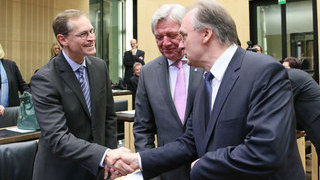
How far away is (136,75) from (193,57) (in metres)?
5.95

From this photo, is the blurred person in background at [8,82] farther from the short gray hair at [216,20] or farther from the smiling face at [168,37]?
the short gray hair at [216,20]

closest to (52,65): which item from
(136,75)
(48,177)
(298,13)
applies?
(48,177)

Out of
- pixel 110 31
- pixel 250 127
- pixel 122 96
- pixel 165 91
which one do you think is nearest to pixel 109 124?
pixel 165 91

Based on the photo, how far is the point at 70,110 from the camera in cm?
185

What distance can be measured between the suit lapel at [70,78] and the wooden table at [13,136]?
142 centimetres

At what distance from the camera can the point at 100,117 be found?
1991 mm

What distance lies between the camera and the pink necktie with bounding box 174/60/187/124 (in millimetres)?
1829

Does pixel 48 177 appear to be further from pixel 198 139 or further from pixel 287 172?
pixel 287 172

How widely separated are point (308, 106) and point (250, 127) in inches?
67.9

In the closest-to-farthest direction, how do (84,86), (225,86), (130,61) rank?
(225,86) < (84,86) < (130,61)

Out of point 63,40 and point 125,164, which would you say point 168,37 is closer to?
point 63,40

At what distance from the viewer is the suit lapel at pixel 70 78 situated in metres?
1.88

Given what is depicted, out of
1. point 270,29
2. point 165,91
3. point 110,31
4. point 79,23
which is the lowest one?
point 165,91

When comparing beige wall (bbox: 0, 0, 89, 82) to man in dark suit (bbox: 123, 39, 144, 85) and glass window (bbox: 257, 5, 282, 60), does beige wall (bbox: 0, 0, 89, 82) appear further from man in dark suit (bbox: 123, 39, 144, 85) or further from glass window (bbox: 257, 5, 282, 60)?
glass window (bbox: 257, 5, 282, 60)
